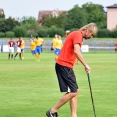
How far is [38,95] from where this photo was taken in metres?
17.1

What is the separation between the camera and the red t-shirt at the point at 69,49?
38.1 feet

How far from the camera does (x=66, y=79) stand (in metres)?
11.8

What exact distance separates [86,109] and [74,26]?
105987 mm

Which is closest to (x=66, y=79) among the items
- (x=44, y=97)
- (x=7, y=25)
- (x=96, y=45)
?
(x=44, y=97)

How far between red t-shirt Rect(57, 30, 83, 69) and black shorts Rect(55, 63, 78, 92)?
0.34ft

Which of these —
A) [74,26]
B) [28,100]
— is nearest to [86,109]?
[28,100]

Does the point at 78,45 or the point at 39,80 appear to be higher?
the point at 78,45

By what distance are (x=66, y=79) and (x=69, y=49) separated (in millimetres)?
625

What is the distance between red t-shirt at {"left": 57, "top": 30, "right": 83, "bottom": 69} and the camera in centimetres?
1162

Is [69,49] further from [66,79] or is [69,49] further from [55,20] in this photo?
[55,20]

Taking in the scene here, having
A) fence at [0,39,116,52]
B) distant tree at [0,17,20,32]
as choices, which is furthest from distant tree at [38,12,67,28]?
fence at [0,39,116,52]

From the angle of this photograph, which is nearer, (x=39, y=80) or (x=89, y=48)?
(x=39, y=80)

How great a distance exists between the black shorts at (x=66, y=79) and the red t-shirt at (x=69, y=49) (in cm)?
10

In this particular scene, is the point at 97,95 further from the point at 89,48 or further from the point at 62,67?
the point at 89,48
